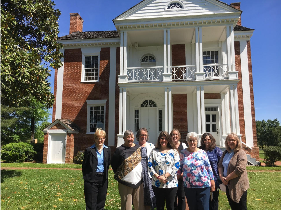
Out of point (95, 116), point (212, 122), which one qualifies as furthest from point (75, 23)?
point (212, 122)

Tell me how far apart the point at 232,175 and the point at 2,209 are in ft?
17.3

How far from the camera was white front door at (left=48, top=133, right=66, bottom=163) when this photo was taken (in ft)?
47.8

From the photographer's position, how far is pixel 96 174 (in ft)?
14.1

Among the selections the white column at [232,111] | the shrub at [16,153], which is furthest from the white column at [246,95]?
the shrub at [16,153]

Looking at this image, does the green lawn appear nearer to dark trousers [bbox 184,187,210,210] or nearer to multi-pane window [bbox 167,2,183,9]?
dark trousers [bbox 184,187,210,210]

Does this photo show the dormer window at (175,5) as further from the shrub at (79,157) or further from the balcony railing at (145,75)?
the shrub at (79,157)

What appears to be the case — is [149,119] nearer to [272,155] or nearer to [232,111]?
[232,111]

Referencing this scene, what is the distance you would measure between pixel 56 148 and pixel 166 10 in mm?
10966

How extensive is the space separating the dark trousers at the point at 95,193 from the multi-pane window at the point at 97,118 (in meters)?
11.5

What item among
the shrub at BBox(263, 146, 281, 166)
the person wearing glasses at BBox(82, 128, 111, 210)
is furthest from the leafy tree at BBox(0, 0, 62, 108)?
the shrub at BBox(263, 146, 281, 166)

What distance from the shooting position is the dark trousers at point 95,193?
14.0ft

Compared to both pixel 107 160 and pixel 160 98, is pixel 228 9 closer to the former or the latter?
pixel 160 98

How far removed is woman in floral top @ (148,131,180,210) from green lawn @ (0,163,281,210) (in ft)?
6.61

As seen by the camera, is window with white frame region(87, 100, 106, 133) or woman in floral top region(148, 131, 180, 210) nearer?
woman in floral top region(148, 131, 180, 210)
